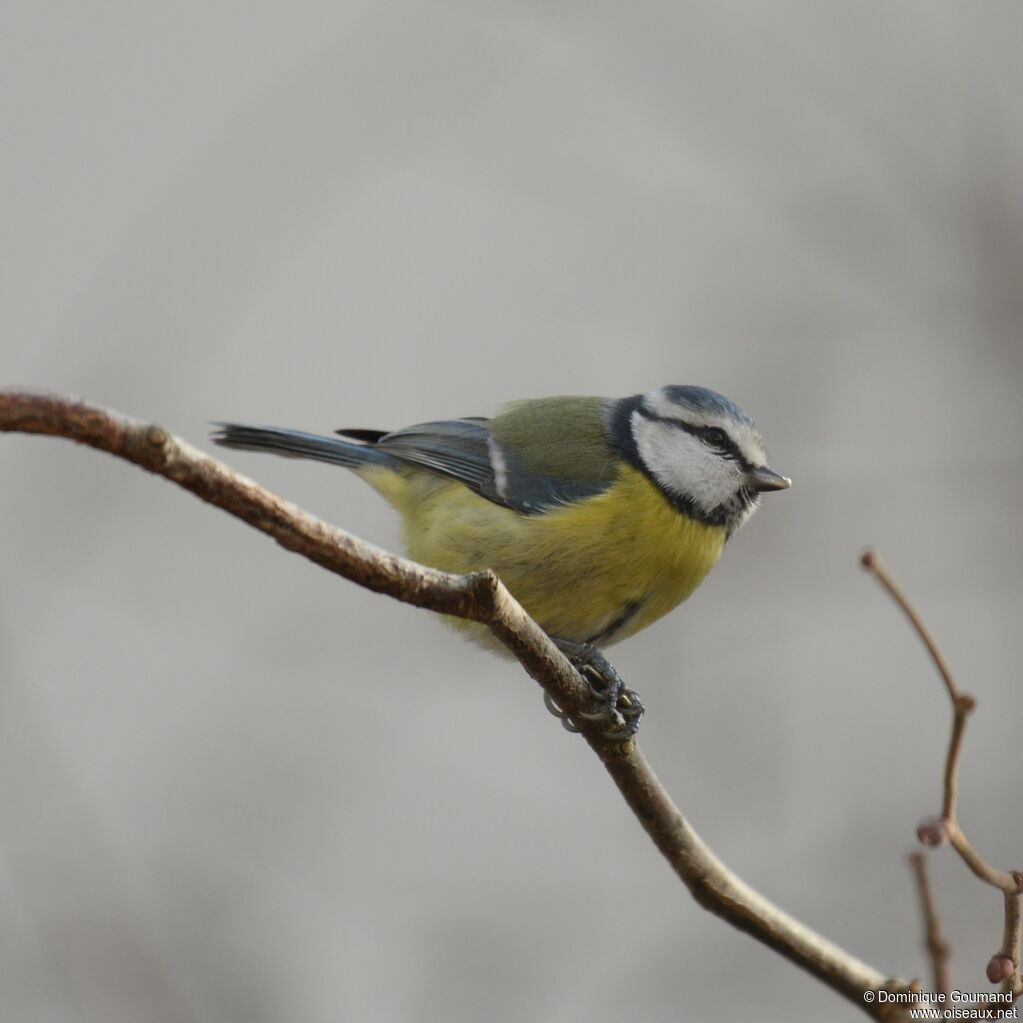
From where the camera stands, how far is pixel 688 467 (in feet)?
8.56

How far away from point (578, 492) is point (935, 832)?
1518 millimetres

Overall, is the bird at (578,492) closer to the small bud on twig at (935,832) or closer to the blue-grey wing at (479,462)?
the blue-grey wing at (479,462)

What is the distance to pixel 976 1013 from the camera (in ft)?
3.69

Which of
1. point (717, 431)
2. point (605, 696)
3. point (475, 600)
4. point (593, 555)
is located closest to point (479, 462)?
point (593, 555)

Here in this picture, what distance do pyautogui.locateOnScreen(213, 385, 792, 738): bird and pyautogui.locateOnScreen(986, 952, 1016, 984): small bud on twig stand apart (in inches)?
43.6

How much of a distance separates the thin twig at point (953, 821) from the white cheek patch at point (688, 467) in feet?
4.86

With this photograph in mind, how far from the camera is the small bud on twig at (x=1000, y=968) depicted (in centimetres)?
111

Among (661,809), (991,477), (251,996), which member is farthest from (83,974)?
(991,477)

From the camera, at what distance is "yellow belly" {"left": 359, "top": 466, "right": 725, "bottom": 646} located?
2.42 metres

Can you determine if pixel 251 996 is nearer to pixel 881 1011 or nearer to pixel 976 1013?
pixel 881 1011

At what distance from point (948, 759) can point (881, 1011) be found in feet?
1.83

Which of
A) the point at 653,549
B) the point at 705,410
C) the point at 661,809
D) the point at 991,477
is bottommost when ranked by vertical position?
the point at 661,809

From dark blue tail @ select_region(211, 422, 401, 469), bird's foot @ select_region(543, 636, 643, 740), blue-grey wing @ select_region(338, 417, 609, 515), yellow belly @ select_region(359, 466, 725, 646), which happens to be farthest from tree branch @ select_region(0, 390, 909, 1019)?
dark blue tail @ select_region(211, 422, 401, 469)

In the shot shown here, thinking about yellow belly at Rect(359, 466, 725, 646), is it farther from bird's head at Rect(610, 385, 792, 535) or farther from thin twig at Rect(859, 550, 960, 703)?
thin twig at Rect(859, 550, 960, 703)
